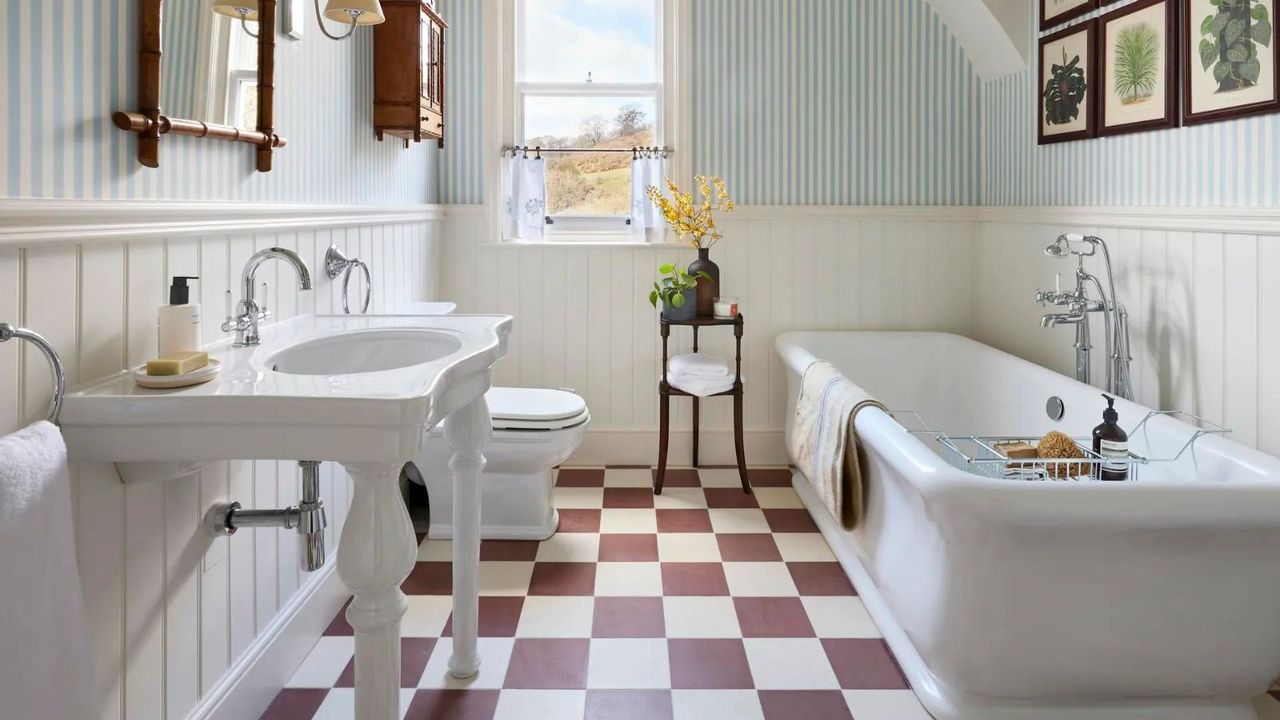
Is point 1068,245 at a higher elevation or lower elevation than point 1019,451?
higher

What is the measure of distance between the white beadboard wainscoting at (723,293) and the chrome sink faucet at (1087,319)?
103 cm

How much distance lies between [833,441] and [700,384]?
105 centimetres

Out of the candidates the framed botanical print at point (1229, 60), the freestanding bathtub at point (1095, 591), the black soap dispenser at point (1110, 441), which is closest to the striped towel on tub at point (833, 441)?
the freestanding bathtub at point (1095, 591)

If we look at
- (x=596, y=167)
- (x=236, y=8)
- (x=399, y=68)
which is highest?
(x=399, y=68)

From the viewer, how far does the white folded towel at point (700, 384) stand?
11.7ft

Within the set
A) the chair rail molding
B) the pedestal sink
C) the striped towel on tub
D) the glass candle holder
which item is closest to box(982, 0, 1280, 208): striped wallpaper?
the striped towel on tub

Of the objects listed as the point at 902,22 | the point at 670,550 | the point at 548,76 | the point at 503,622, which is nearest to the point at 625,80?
the point at 548,76

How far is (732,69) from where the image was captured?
395 centimetres

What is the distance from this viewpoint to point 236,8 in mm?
1917

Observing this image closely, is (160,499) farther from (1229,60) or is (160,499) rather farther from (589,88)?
(589,88)

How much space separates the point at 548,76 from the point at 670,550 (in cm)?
221

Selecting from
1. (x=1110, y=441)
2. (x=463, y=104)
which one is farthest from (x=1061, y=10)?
(x=463, y=104)

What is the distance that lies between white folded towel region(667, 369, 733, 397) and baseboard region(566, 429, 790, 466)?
1.72 ft

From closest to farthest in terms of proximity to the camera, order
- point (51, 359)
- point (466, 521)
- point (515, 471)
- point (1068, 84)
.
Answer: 1. point (51, 359)
2. point (466, 521)
3. point (515, 471)
4. point (1068, 84)
